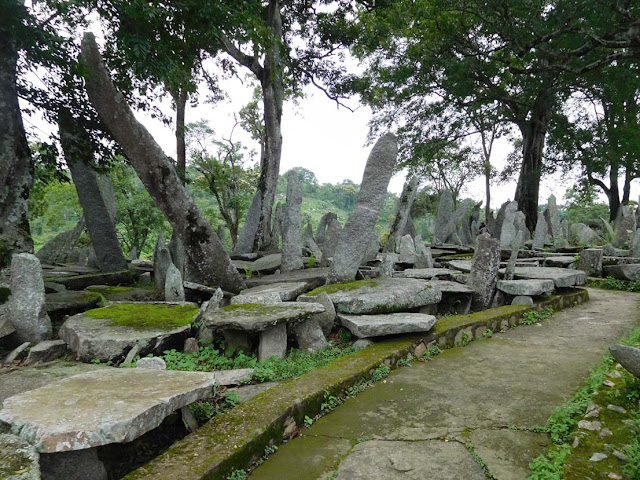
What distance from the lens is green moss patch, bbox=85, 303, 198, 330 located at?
404 cm

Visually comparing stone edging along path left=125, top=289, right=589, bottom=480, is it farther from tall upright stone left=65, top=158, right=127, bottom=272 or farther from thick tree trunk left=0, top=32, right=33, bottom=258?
tall upright stone left=65, top=158, right=127, bottom=272

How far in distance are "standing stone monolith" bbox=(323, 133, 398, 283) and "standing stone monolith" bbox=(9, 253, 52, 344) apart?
137 inches

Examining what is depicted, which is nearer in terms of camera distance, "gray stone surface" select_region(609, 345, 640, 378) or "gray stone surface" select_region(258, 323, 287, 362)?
"gray stone surface" select_region(609, 345, 640, 378)

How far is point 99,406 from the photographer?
1.96 meters

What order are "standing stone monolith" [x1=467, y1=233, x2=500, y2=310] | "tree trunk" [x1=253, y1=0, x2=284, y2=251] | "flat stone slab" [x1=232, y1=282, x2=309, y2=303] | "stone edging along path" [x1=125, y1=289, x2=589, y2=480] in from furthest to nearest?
"tree trunk" [x1=253, y1=0, x2=284, y2=251]
"standing stone monolith" [x1=467, y1=233, x2=500, y2=310]
"flat stone slab" [x1=232, y1=282, x2=309, y2=303]
"stone edging along path" [x1=125, y1=289, x2=589, y2=480]

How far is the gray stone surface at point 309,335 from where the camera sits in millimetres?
4070

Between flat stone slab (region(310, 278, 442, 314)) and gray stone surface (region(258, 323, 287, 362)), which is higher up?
flat stone slab (region(310, 278, 442, 314))

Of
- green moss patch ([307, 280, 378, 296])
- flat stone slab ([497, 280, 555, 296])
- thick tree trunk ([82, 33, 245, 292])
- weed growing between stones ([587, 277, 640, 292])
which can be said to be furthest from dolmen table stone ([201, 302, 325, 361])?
weed growing between stones ([587, 277, 640, 292])

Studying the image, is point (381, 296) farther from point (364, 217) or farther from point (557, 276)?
point (557, 276)

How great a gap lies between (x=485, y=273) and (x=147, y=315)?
4636 millimetres

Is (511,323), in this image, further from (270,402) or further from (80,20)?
(80,20)

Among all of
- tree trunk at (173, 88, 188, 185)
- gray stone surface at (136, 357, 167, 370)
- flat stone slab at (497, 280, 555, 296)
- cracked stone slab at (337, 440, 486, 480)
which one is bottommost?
cracked stone slab at (337, 440, 486, 480)

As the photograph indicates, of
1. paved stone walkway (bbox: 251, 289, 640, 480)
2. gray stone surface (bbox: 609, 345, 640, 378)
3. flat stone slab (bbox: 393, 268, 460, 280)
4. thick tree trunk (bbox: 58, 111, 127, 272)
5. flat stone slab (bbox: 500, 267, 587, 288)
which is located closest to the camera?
paved stone walkway (bbox: 251, 289, 640, 480)

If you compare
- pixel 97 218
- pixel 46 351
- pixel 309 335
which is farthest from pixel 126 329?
pixel 97 218
